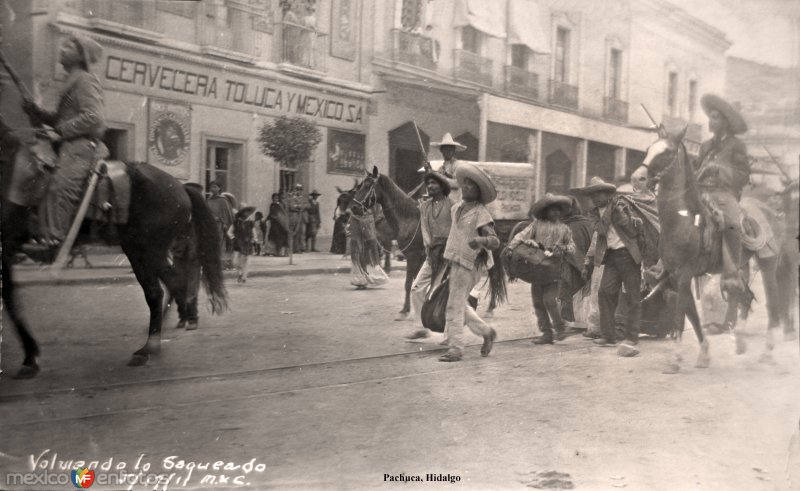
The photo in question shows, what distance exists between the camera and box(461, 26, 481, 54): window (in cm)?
415

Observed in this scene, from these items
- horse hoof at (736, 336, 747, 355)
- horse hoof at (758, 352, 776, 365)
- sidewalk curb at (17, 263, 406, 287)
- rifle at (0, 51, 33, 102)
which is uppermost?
rifle at (0, 51, 33, 102)

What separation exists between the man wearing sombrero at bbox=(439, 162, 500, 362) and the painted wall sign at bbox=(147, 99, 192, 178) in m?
1.58

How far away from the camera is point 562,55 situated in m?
4.40

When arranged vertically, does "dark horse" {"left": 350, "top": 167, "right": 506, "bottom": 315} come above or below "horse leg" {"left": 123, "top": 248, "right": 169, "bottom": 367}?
above

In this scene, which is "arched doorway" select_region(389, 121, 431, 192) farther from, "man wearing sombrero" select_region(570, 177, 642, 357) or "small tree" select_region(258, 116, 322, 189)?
"man wearing sombrero" select_region(570, 177, 642, 357)

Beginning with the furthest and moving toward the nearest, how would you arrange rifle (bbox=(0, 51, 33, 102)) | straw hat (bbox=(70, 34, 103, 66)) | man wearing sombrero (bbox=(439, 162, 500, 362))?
man wearing sombrero (bbox=(439, 162, 500, 362)) < rifle (bbox=(0, 51, 33, 102)) < straw hat (bbox=(70, 34, 103, 66))

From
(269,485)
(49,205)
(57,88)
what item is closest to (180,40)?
(57,88)

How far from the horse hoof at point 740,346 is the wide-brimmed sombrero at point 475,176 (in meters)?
1.79

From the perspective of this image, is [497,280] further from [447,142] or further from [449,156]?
[447,142]

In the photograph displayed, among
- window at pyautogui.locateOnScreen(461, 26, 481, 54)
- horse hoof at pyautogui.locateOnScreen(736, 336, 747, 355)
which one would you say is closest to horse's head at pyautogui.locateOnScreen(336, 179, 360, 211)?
window at pyautogui.locateOnScreen(461, 26, 481, 54)

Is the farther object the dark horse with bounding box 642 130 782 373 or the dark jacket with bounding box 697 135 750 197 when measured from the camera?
→ the dark horse with bounding box 642 130 782 373

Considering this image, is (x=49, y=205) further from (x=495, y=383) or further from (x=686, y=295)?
(x=686, y=295)

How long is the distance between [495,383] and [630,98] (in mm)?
1917

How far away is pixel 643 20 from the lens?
14.4 ft
